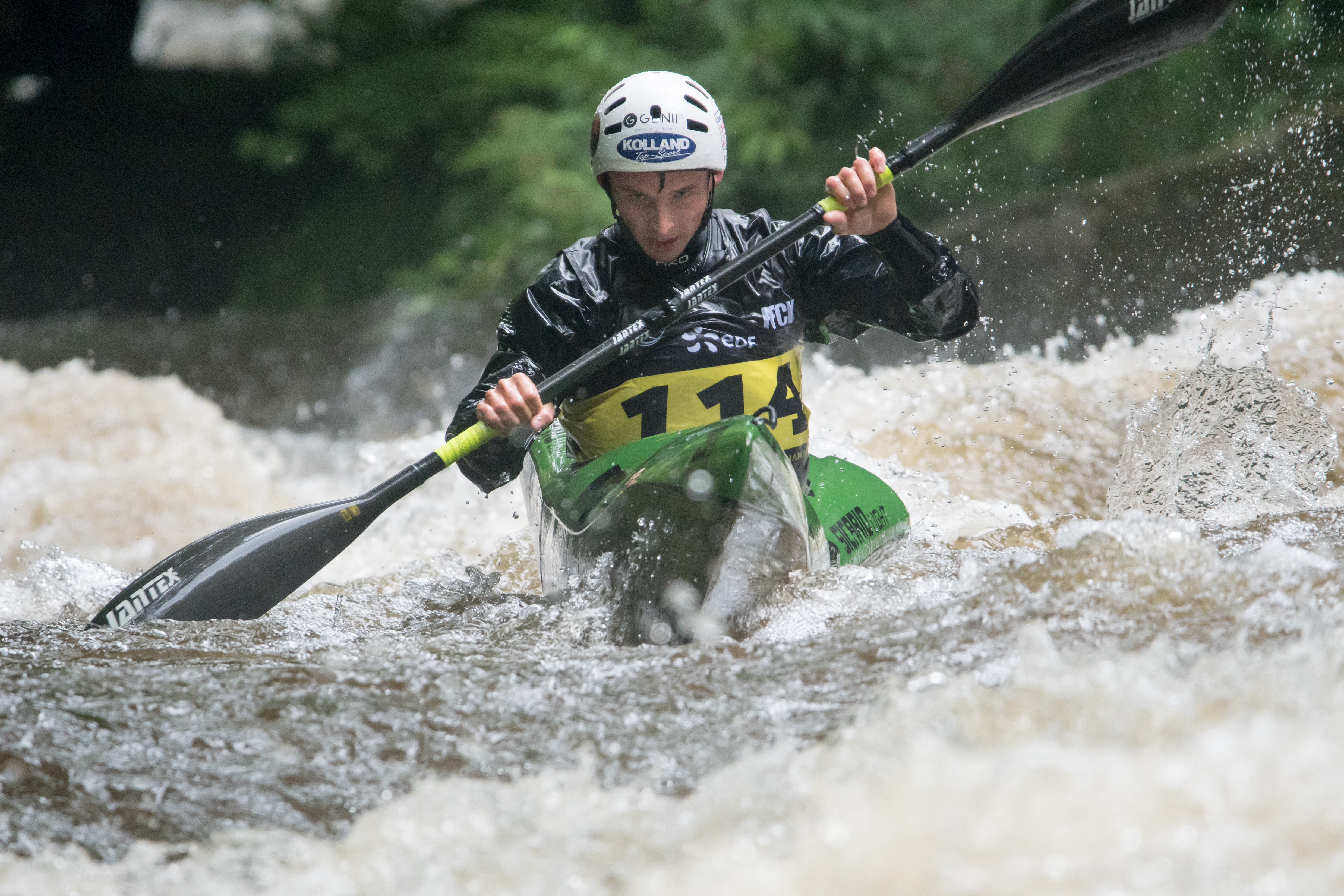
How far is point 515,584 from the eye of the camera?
2877 millimetres

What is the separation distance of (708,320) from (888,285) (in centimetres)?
38

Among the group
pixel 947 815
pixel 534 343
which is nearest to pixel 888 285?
pixel 534 343

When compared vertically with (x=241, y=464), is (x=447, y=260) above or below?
above

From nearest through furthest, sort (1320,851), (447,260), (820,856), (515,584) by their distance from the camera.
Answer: (1320,851) → (820,856) → (515,584) → (447,260)

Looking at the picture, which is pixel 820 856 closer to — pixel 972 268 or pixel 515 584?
pixel 515 584

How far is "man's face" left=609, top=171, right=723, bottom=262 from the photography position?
2113mm

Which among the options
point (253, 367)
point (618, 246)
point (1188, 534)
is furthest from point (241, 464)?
point (1188, 534)

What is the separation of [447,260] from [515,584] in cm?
408

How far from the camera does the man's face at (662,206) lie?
211 centimetres

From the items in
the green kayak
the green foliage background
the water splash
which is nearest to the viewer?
the green kayak

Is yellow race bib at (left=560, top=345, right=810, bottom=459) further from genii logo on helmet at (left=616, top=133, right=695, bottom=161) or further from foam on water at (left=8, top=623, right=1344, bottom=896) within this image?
foam on water at (left=8, top=623, right=1344, bottom=896)

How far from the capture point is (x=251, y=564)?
2.13m

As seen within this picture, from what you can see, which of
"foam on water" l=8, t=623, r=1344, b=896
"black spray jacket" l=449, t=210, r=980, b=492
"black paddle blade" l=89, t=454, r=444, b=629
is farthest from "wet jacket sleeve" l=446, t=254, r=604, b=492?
Answer: "foam on water" l=8, t=623, r=1344, b=896

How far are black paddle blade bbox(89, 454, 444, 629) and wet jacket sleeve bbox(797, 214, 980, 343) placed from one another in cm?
87
